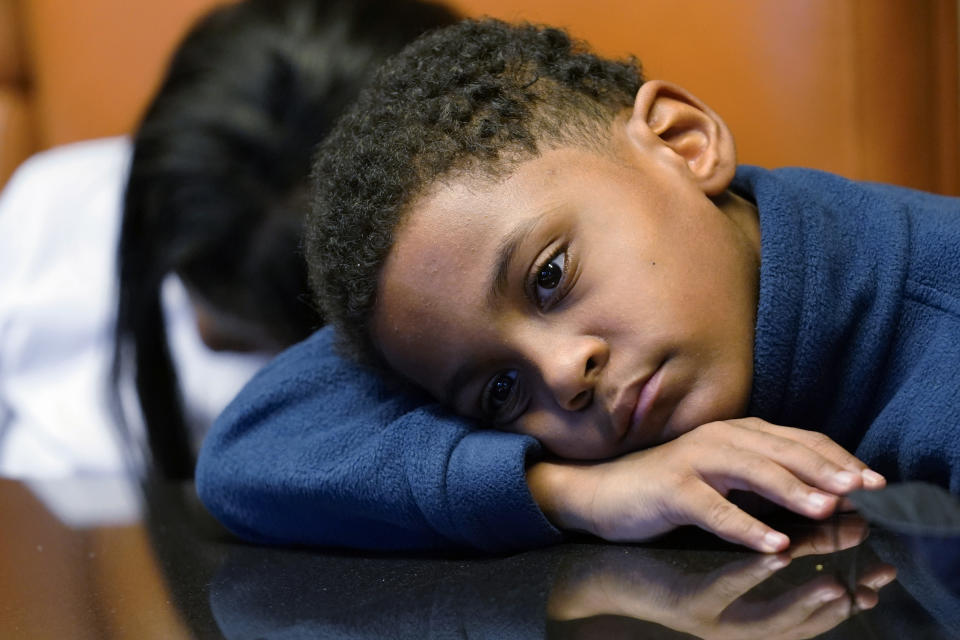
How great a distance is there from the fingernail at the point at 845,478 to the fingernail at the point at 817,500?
0.04 ft

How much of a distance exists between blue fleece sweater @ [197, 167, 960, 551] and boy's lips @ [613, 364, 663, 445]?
0.21 feet

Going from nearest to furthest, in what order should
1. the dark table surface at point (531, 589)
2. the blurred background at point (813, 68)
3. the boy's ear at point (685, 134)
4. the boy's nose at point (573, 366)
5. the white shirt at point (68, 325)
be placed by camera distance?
the dark table surface at point (531, 589)
the boy's nose at point (573, 366)
the boy's ear at point (685, 134)
the blurred background at point (813, 68)
the white shirt at point (68, 325)

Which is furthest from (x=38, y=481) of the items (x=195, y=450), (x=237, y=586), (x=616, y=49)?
(x=616, y=49)

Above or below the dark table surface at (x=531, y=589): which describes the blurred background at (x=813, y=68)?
Result: above

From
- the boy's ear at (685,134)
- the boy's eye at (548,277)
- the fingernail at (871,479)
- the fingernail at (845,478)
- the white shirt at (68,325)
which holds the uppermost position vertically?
the boy's ear at (685,134)

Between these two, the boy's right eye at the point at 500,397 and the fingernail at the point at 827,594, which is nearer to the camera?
the fingernail at the point at 827,594

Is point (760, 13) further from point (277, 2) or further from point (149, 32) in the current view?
point (149, 32)

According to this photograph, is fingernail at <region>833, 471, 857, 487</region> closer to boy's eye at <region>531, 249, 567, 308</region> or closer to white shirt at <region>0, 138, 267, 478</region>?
boy's eye at <region>531, 249, 567, 308</region>

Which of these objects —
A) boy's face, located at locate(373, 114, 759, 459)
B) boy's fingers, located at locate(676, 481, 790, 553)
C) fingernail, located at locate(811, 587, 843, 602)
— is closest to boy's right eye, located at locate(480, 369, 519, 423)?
boy's face, located at locate(373, 114, 759, 459)

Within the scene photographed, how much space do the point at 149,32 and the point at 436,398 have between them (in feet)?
3.41

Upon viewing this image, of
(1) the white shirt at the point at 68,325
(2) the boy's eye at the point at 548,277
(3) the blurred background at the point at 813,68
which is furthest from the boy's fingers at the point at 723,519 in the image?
(1) the white shirt at the point at 68,325

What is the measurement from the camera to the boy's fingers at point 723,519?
54cm

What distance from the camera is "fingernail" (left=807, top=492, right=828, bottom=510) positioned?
51 centimetres

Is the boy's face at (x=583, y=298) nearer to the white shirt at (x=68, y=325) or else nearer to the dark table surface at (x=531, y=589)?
the dark table surface at (x=531, y=589)
